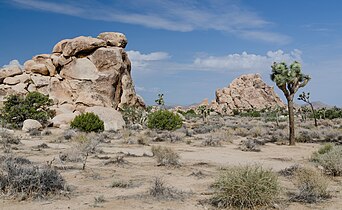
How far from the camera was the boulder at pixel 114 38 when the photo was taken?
56.4 metres

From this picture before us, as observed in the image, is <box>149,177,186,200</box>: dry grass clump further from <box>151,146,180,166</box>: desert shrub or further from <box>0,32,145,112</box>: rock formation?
<box>0,32,145,112</box>: rock formation

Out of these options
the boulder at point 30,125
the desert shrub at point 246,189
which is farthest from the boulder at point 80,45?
the desert shrub at point 246,189

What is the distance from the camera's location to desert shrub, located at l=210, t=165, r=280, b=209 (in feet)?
26.2

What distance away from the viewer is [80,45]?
173ft

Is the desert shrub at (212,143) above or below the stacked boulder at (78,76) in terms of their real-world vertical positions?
below

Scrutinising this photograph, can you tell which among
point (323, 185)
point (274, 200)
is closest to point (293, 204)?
point (274, 200)

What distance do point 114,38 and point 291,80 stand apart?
126ft

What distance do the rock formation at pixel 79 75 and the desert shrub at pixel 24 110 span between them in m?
7.26

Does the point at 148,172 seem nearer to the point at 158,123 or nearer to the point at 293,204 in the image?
the point at 293,204

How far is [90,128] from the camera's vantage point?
3184 cm

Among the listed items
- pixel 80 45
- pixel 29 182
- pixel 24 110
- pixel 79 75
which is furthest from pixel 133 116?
pixel 29 182

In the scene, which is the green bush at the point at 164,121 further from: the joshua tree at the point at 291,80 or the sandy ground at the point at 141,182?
the sandy ground at the point at 141,182

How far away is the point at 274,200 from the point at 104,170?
21.4 ft

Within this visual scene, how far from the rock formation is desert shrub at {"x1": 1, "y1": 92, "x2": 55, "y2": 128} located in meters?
7.26
